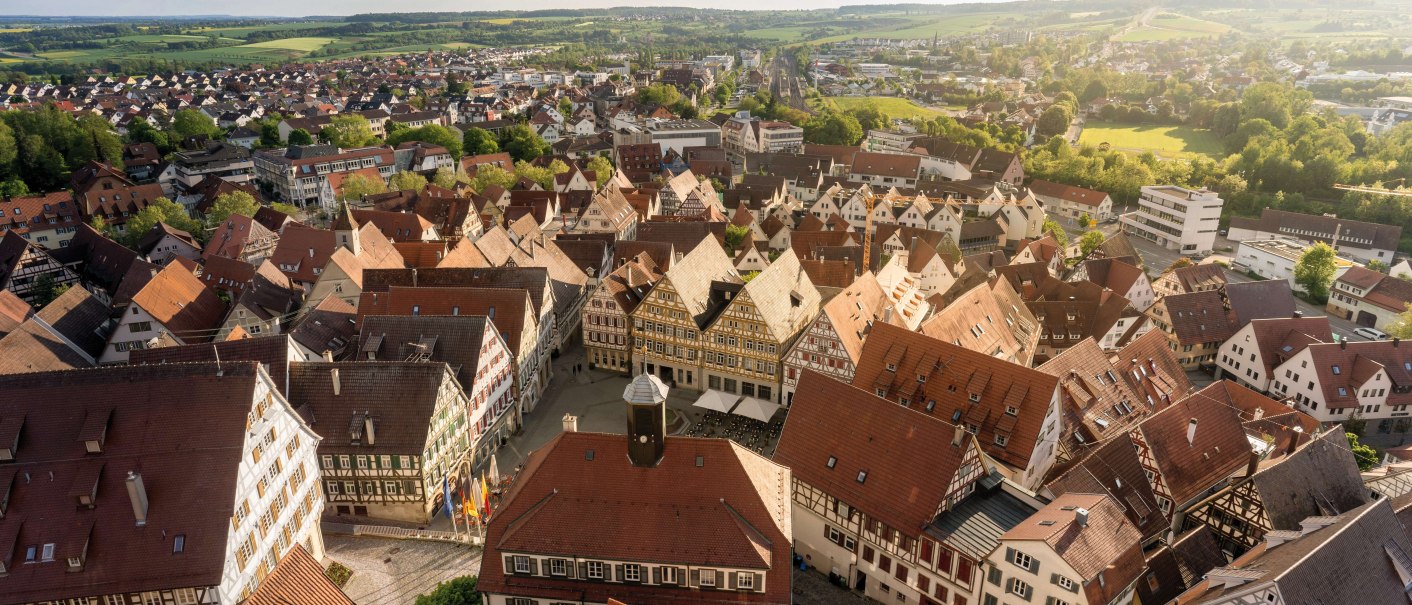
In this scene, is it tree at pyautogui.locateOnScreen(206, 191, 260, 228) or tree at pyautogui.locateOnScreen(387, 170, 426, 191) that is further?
tree at pyautogui.locateOnScreen(387, 170, 426, 191)

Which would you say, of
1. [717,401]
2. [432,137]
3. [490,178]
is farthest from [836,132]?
[717,401]

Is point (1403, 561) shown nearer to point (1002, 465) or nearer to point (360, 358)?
point (1002, 465)

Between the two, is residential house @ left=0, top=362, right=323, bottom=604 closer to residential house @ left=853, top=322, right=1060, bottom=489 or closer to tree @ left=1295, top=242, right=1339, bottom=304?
residential house @ left=853, top=322, right=1060, bottom=489

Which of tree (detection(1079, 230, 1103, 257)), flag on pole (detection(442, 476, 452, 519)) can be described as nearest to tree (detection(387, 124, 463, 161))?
tree (detection(1079, 230, 1103, 257))

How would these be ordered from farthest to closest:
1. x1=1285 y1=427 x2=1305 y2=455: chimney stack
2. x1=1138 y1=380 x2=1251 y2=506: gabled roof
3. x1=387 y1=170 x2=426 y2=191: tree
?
x1=387 y1=170 x2=426 y2=191: tree → x1=1285 y1=427 x2=1305 y2=455: chimney stack → x1=1138 y1=380 x2=1251 y2=506: gabled roof

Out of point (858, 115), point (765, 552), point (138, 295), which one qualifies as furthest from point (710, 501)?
point (858, 115)

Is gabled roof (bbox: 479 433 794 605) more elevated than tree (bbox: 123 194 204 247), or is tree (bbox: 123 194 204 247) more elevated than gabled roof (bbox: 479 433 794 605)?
gabled roof (bbox: 479 433 794 605)

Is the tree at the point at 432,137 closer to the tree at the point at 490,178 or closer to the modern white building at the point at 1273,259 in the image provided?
the tree at the point at 490,178

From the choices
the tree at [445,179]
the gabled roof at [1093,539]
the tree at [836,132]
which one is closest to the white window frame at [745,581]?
the gabled roof at [1093,539]
